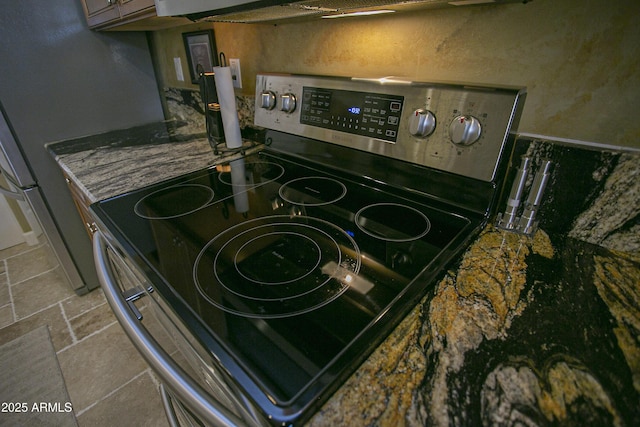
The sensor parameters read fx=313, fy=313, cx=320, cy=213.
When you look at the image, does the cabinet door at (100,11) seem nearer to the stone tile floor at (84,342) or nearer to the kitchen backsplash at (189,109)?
the kitchen backsplash at (189,109)

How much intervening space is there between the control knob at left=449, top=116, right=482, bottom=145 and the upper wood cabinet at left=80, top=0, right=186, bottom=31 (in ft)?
2.99

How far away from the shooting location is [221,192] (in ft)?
2.87

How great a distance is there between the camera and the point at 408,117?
0.72 metres

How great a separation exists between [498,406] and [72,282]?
204cm

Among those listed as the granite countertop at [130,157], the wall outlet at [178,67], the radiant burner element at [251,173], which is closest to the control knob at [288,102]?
the radiant burner element at [251,173]

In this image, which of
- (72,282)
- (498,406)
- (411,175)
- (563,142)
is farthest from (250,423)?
(72,282)

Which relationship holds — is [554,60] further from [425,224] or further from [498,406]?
[498,406]

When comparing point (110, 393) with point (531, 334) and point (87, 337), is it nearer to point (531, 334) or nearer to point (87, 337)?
point (87, 337)

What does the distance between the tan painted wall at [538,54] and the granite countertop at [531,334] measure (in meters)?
0.07

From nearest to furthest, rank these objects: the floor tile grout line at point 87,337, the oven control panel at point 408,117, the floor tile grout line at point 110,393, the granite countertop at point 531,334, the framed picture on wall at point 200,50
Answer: the granite countertop at point 531,334
the oven control panel at point 408,117
the floor tile grout line at point 110,393
the framed picture on wall at point 200,50
the floor tile grout line at point 87,337

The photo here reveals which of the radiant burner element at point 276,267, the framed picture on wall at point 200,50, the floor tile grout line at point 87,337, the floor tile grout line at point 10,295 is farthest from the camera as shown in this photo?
the floor tile grout line at point 10,295

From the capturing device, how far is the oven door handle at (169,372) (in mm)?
394

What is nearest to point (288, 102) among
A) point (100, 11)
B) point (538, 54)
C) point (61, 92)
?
point (538, 54)

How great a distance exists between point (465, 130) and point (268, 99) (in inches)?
24.7
